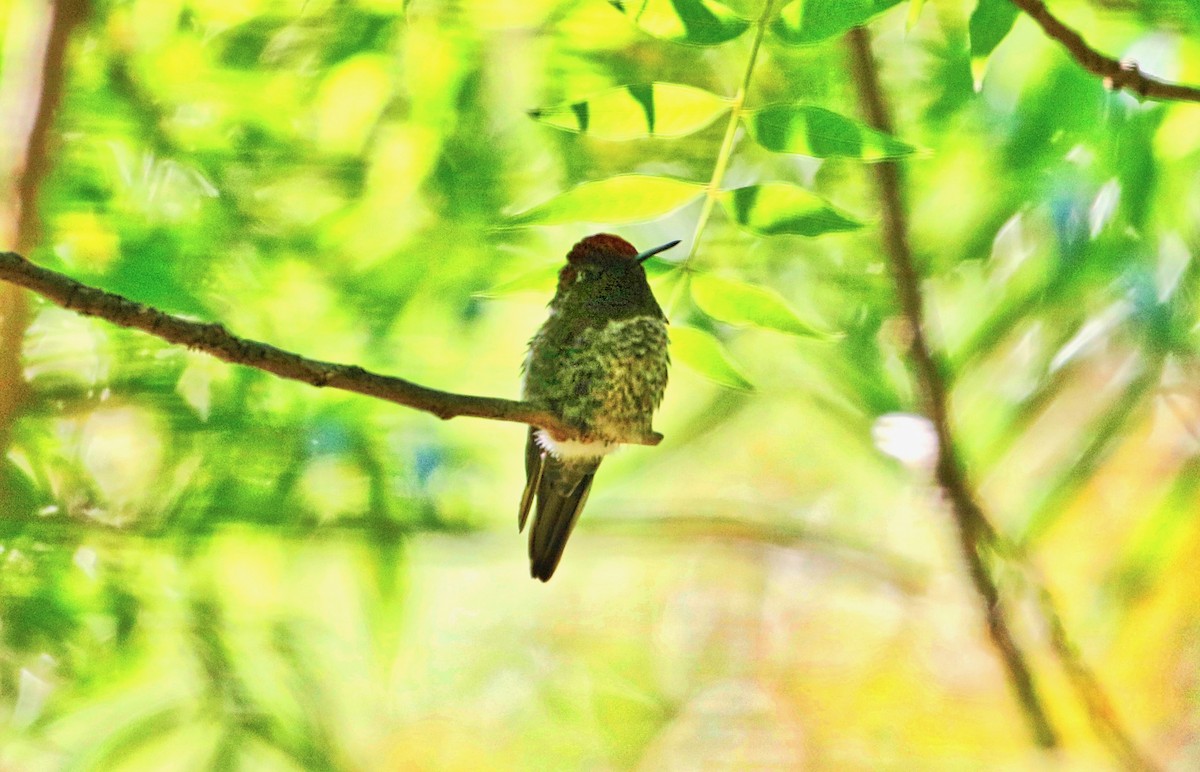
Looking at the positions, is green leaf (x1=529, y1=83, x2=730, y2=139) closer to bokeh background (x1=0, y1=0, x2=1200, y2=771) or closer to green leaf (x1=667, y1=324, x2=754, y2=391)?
green leaf (x1=667, y1=324, x2=754, y2=391)

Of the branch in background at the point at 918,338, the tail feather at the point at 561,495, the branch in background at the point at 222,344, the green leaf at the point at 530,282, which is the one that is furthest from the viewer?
the tail feather at the point at 561,495

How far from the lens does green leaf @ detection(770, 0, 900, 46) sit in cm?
119

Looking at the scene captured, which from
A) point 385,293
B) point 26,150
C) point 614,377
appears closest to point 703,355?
point 614,377

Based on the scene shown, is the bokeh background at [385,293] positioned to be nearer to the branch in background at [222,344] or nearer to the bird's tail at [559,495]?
the bird's tail at [559,495]

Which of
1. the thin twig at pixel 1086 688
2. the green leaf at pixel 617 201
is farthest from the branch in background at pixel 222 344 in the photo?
the thin twig at pixel 1086 688

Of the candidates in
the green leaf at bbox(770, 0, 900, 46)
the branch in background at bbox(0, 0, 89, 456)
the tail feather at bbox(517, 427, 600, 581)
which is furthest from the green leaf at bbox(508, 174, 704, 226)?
the branch in background at bbox(0, 0, 89, 456)

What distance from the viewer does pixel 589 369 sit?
2125mm

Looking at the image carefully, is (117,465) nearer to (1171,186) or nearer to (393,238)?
(393,238)

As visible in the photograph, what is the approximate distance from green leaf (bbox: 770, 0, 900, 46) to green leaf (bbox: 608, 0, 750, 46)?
0.05m

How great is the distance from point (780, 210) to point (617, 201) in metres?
0.21

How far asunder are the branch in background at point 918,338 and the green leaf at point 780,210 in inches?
20.5

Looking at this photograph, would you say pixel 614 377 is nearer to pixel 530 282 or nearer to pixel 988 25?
pixel 530 282

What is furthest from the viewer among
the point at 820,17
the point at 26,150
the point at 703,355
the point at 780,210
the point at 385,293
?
the point at 385,293

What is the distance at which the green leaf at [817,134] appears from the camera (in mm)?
1197
